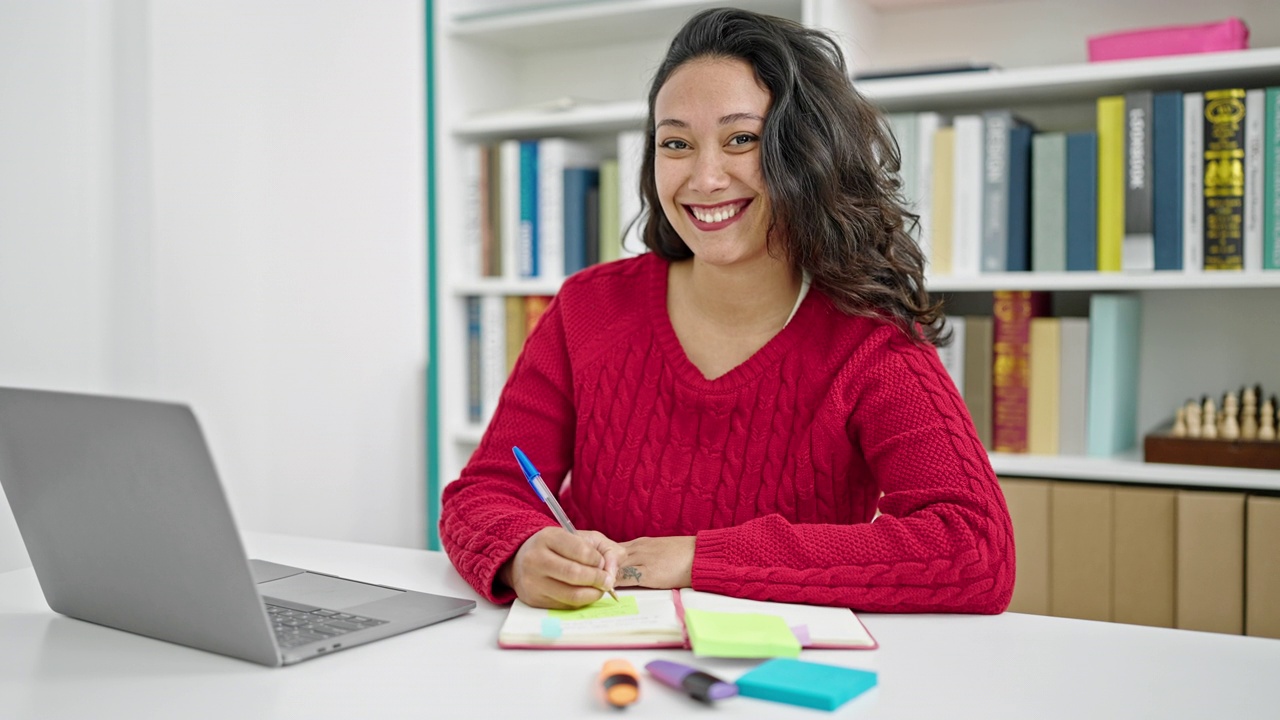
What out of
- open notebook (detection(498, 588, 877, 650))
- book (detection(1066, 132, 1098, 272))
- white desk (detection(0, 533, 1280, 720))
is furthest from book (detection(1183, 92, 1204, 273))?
open notebook (detection(498, 588, 877, 650))

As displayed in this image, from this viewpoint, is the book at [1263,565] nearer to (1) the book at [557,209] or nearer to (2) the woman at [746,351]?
(2) the woman at [746,351]

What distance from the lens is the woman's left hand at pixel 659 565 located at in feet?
3.70

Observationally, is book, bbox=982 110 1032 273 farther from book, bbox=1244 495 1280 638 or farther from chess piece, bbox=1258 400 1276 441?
book, bbox=1244 495 1280 638

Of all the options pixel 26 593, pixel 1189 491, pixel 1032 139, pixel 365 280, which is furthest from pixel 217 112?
pixel 1189 491

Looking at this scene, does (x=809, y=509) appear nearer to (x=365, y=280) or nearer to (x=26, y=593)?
(x=26, y=593)

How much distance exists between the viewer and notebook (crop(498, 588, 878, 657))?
35.5 inches

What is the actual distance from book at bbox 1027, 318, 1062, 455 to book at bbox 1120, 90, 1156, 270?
0.63 ft

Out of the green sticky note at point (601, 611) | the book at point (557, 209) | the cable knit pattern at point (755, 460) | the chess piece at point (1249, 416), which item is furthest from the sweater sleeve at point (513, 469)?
the chess piece at point (1249, 416)

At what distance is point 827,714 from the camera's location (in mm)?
792

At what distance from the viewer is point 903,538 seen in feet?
3.71

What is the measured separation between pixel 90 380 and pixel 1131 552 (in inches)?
72.4

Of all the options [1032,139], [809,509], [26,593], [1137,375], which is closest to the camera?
[26,593]

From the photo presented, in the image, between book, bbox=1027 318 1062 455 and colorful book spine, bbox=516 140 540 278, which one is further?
colorful book spine, bbox=516 140 540 278

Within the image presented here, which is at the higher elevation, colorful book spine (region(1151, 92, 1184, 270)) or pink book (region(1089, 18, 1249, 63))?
pink book (region(1089, 18, 1249, 63))
